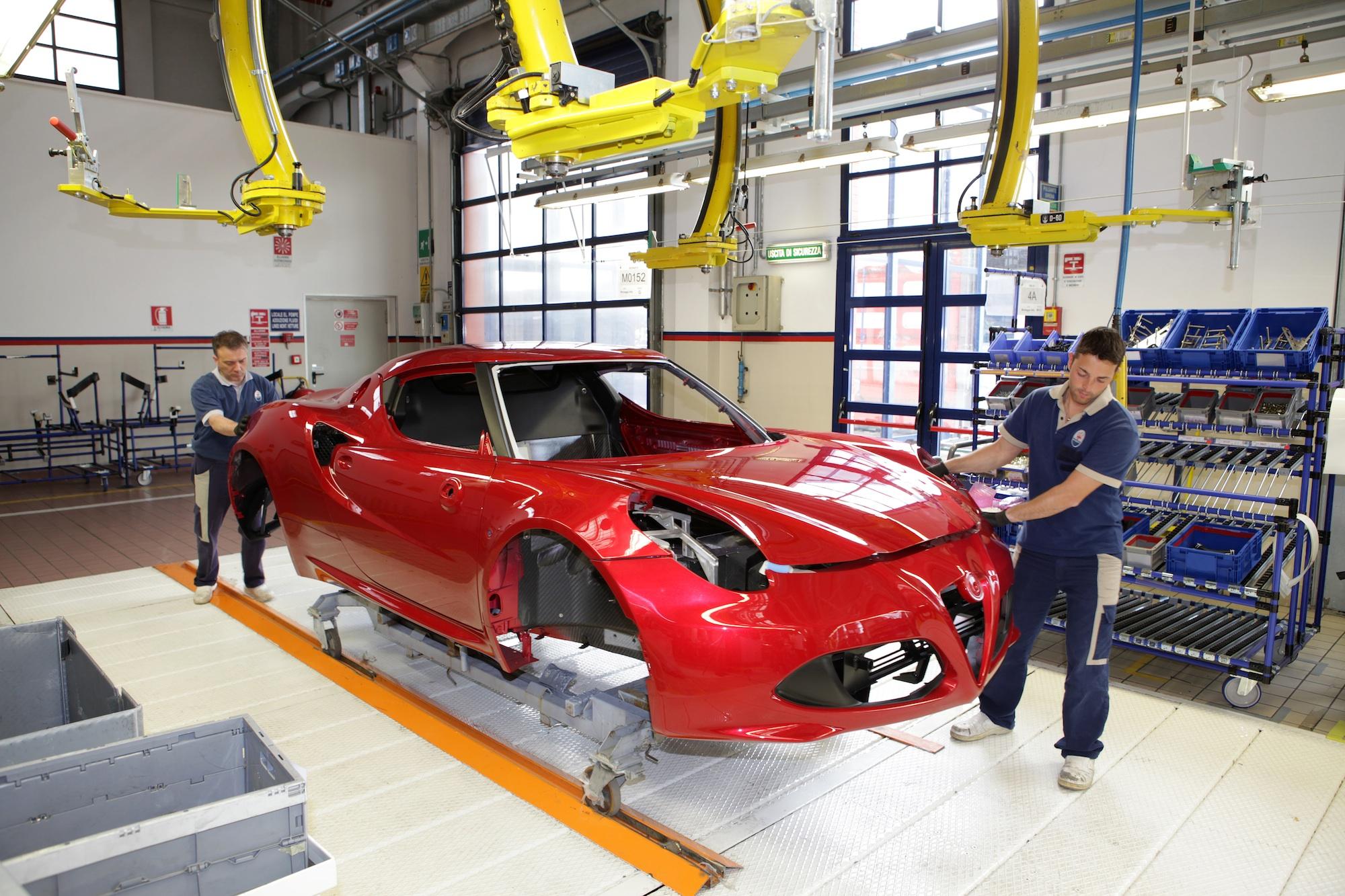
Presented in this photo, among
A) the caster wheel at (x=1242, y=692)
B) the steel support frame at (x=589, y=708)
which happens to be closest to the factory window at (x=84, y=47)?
the steel support frame at (x=589, y=708)

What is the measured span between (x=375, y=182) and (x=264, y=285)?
2.38 m

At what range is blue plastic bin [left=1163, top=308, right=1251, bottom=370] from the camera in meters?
4.34

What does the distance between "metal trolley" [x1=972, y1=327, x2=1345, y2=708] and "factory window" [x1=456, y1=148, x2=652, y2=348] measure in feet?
21.6

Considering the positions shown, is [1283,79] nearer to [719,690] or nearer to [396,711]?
[719,690]

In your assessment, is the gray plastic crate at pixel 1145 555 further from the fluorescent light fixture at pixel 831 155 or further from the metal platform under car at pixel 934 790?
the fluorescent light fixture at pixel 831 155

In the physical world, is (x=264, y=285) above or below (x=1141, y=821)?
above

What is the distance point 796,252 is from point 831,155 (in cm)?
369

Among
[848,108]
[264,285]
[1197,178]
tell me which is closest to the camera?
[1197,178]

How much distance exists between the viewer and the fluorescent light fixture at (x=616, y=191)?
6203 mm

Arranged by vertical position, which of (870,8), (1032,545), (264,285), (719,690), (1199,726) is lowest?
(1199,726)

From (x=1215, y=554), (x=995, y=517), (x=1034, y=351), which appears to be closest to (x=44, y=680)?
(x=995, y=517)

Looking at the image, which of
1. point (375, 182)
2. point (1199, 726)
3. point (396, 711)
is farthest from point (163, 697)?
point (375, 182)

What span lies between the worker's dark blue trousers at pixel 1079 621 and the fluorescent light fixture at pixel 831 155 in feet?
9.03

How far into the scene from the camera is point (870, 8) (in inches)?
328
